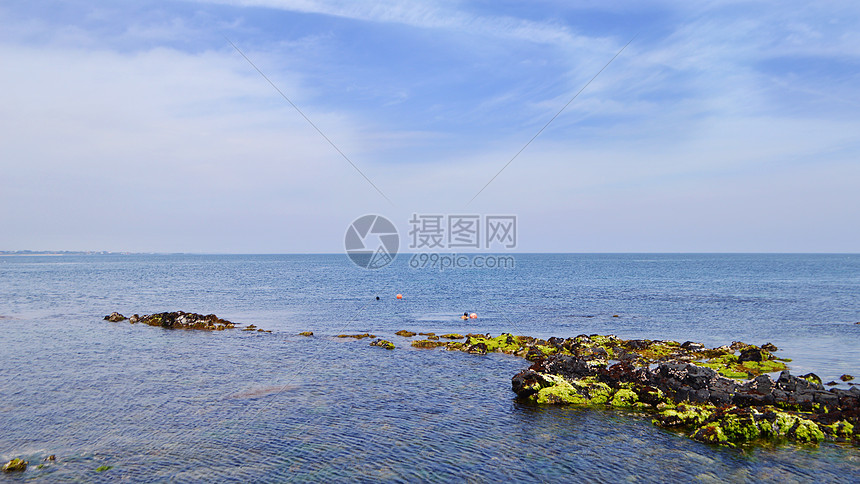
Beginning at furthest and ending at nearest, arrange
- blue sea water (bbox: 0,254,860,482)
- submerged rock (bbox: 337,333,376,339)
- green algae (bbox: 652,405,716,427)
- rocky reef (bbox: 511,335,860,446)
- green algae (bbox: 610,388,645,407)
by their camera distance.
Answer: submerged rock (bbox: 337,333,376,339), green algae (bbox: 610,388,645,407), green algae (bbox: 652,405,716,427), rocky reef (bbox: 511,335,860,446), blue sea water (bbox: 0,254,860,482)

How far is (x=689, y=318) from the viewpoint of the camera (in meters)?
61.8

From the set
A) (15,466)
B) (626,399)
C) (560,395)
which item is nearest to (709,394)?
(626,399)

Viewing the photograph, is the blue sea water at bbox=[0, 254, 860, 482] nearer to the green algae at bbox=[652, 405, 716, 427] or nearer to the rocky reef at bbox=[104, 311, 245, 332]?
the green algae at bbox=[652, 405, 716, 427]

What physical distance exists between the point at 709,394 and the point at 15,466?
31120 millimetres

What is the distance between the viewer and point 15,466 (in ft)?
61.2

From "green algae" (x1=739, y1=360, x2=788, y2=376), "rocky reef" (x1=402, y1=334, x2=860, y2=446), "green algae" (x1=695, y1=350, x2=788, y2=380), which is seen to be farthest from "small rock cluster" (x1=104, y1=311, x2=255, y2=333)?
"green algae" (x1=739, y1=360, x2=788, y2=376)

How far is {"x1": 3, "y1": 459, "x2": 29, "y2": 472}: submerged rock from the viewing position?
18547 mm

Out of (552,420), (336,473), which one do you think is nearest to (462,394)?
(552,420)

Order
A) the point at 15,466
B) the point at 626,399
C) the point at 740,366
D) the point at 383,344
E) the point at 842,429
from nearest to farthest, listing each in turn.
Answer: the point at 15,466
the point at 842,429
the point at 626,399
the point at 740,366
the point at 383,344

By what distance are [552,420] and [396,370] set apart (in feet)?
44.5

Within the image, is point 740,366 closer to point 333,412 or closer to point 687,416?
point 687,416

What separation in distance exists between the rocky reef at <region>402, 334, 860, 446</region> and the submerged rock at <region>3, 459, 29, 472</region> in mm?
22817

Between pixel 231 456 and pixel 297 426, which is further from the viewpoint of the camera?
pixel 297 426

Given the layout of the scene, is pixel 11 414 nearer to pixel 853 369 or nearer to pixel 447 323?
pixel 447 323
